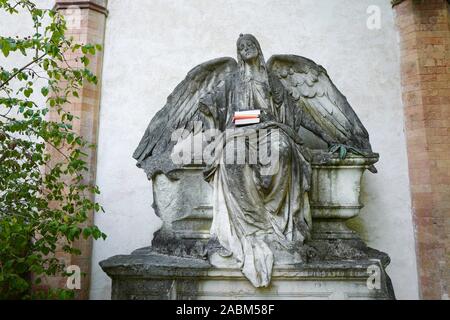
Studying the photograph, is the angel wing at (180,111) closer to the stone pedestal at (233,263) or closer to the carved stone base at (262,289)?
the stone pedestal at (233,263)

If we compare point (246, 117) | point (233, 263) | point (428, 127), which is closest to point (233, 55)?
point (246, 117)

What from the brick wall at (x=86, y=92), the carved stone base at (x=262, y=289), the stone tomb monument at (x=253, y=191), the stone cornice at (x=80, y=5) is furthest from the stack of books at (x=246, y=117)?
the stone cornice at (x=80, y=5)

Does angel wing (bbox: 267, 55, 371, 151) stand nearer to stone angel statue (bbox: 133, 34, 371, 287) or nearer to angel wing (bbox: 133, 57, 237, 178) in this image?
stone angel statue (bbox: 133, 34, 371, 287)

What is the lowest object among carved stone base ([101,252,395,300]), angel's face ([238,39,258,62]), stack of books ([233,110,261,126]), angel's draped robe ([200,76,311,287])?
carved stone base ([101,252,395,300])

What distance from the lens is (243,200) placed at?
3.56 m

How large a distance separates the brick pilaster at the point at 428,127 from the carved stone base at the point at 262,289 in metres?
1.88

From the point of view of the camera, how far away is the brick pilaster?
198 inches

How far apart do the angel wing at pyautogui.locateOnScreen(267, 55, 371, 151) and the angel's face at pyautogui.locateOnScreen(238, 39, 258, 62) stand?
421mm

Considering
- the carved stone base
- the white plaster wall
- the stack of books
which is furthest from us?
the white plaster wall

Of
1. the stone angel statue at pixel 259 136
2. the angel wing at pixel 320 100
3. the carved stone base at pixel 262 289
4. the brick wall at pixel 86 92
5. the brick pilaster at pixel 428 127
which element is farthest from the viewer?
the brick wall at pixel 86 92

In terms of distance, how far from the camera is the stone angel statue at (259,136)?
3.52 meters

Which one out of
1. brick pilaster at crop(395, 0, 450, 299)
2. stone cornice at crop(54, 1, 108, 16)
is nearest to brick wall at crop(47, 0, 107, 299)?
stone cornice at crop(54, 1, 108, 16)
